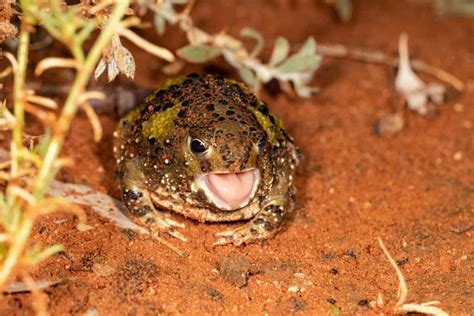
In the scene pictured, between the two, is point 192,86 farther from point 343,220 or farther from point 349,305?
point 349,305

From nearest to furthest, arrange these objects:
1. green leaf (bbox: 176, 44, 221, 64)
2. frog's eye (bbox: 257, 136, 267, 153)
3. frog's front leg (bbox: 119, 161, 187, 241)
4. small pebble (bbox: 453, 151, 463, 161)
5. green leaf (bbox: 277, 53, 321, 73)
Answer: frog's eye (bbox: 257, 136, 267, 153) < frog's front leg (bbox: 119, 161, 187, 241) < green leaf (bbox: 176, 44, 221, 64) < green leaf (bbox: 277, 53, 321, 73) < small pebble (bbox: 453, 151, 463, 161)

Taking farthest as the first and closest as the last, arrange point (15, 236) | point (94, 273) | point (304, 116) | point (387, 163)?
point (304, 116) → point (387, 163) → point (94, 273) → point (15, 236)

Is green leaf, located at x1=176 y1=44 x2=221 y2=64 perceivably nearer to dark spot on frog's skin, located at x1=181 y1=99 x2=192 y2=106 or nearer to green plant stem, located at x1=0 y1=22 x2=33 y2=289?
dark spot on frog's skin, located at x1=181 y1=99 x2=192 y2=106

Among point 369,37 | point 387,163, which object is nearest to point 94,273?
point 387,163

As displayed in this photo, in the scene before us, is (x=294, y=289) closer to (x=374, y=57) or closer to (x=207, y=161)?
(x=207, y=161)

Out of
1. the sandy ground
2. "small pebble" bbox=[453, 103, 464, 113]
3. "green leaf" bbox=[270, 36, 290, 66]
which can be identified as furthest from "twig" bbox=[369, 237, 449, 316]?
"small pebble" bbox=[453, 103, 464, 113]

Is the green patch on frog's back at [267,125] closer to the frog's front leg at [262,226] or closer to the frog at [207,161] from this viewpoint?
the frog at [207,161]

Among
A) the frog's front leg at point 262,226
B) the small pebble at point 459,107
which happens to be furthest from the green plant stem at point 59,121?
the small pebble at point 459,107
